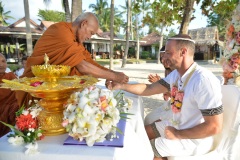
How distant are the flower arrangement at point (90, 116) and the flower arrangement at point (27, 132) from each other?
0.23 metres

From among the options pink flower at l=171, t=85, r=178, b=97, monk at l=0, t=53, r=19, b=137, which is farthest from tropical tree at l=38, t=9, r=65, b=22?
pink flower at l=171, t=85, r=178, b=97

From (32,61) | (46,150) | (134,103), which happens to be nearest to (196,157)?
(134,103)

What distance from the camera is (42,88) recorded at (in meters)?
1.31

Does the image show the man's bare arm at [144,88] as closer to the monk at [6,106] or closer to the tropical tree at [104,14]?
the monk at [6,106]

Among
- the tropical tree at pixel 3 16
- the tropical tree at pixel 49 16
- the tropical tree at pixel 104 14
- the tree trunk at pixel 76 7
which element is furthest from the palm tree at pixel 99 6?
the tree trunk at pixel 76 7

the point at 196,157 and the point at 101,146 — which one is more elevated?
the point at 101,146

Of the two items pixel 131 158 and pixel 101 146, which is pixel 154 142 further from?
pixel 101 146

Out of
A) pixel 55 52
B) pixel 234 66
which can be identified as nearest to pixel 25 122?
pixel 55 52

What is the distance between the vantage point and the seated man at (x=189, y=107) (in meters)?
1.71

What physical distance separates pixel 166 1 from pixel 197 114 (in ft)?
14.4

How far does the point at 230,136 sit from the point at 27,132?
171cm

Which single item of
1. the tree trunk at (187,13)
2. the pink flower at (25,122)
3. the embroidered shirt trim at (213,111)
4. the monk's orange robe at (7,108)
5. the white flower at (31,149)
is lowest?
the monk's orange robe at (7,108)

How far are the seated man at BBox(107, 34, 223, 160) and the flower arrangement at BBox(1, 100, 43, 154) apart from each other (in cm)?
116

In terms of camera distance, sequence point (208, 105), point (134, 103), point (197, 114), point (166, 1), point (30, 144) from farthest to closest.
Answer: point (166, 1), point (134, 103), point (197, 114), point (208, 105), point (30, 144)
